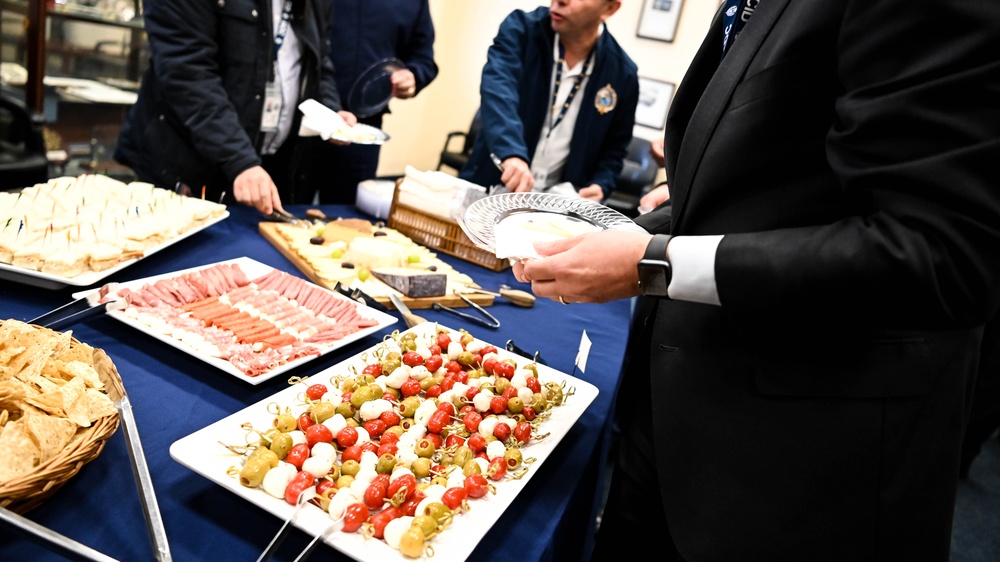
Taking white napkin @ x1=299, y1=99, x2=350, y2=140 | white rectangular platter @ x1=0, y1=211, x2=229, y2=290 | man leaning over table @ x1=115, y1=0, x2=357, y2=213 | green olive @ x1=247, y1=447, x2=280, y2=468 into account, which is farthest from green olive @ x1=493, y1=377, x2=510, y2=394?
white napkin @ x1=299, y1=99, x2=350, y2=140

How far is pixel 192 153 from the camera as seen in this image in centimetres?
239

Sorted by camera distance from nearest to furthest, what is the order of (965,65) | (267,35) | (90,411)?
(965,65) < (90,411) < (267,35)

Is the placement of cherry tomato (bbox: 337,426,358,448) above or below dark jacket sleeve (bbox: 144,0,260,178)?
below

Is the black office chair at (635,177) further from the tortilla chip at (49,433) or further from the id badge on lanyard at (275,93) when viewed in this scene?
the tortilla chip at (49,433)

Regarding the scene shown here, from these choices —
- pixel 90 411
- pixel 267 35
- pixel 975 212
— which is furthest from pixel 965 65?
pixel 267 35

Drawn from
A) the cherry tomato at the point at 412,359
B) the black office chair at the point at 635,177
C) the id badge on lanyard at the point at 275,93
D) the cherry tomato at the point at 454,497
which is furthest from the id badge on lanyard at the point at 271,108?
the black office chair at the point at 635,177

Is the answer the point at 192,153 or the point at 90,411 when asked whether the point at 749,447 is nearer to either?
the point at 90,411

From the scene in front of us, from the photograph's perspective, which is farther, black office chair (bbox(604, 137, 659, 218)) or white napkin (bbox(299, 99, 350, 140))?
black office chair (bbox(604, 137, 659, 218))

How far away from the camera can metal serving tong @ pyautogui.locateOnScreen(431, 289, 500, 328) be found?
1737 millimetres

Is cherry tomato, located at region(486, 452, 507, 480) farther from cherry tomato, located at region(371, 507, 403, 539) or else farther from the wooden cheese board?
the wooden cheese board

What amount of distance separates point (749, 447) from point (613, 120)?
2408 millimetres

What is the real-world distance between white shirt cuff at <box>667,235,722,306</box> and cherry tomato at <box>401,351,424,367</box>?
567 millimetres

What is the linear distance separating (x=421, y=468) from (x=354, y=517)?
16 centimetres

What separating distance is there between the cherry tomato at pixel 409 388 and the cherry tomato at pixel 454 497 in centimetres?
32
